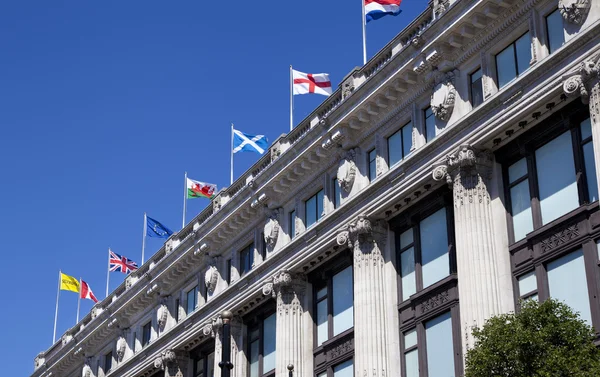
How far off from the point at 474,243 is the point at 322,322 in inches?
484

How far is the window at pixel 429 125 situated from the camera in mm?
42375

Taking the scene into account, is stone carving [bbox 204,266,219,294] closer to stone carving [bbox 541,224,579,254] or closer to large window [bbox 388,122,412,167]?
large window [bbox 388,122,412,167]

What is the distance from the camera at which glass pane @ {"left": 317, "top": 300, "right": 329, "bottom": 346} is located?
4806 centimetres

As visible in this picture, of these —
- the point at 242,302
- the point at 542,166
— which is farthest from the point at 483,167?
the point at 242,302

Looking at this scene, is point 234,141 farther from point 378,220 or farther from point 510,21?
point 510,21

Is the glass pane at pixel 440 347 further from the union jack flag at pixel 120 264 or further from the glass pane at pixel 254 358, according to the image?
the union jack flag at pixel 120 264

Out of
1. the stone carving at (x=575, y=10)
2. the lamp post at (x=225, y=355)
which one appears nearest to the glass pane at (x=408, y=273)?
the stone carving at (x=575, y=10)

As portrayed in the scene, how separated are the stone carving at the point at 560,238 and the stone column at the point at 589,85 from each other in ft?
7.14

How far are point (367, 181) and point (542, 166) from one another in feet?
33.9

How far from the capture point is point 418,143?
42.8 m

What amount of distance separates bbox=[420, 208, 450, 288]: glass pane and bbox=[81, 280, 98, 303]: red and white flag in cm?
3861

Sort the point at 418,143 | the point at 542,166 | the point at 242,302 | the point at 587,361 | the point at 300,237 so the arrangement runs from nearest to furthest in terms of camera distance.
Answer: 1. the point at 587,361
2. the point at 542,166
3. the point at 418,143
4. the point at 300,237
5. the point at 242,302

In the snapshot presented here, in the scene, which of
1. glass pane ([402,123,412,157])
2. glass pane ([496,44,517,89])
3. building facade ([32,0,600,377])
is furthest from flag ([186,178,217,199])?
glass pane ([496,44,517,89])

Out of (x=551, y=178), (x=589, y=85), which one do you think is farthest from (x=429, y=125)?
(x=589, y=85)
